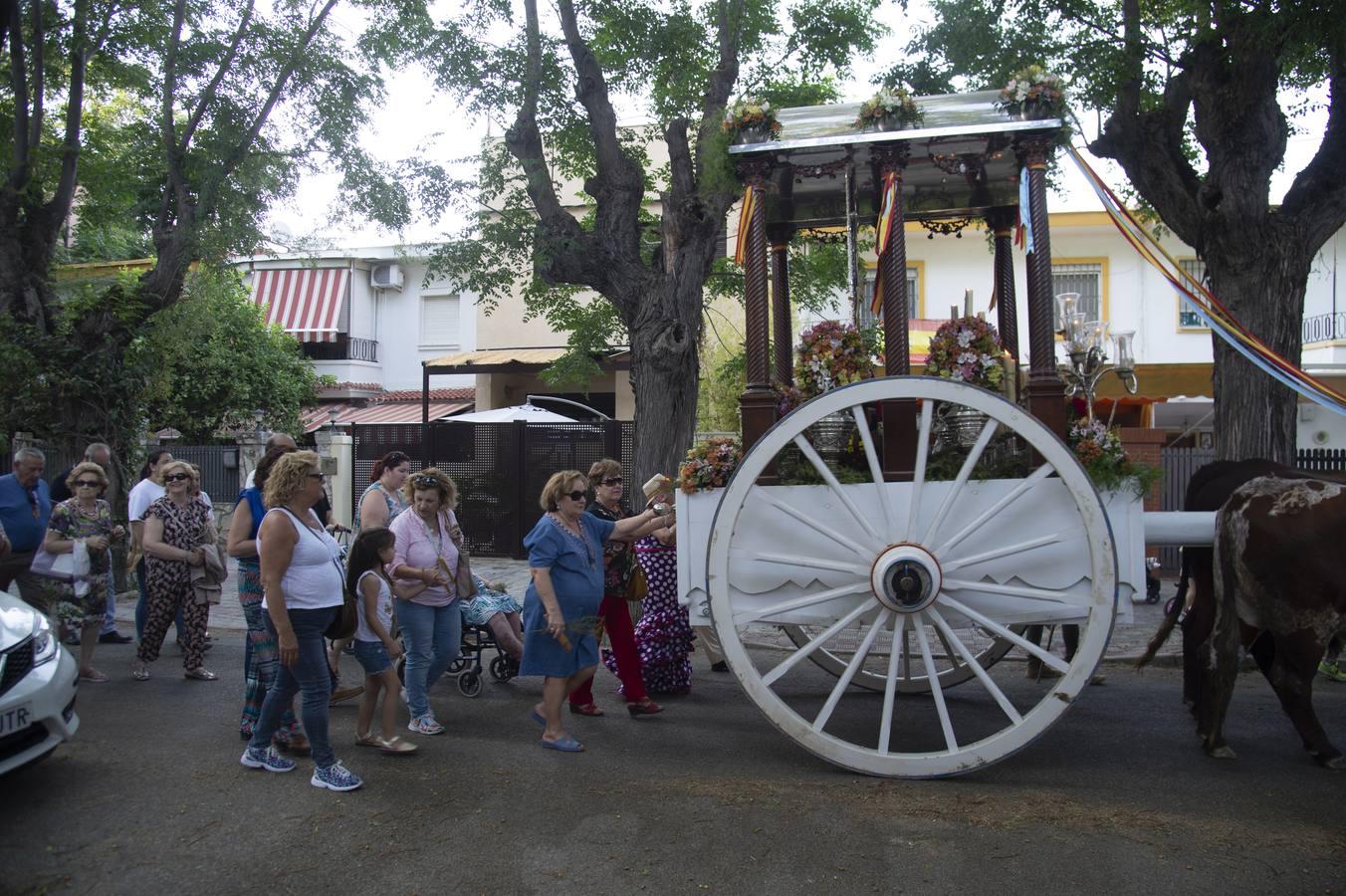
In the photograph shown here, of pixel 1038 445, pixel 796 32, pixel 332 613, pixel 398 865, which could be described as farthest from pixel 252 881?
pixel 796 32

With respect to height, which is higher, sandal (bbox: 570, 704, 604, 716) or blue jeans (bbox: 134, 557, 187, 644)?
blue jeans (bbox: 134, 557, 187, 644)

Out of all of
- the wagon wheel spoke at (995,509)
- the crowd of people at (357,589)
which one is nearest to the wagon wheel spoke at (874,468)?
the wagon wheel spoke at (995,509)

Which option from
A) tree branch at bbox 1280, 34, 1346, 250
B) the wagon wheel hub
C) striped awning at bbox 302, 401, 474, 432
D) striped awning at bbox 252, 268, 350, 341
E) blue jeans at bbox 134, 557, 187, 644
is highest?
striped awning at bbox 252, 268, 350, 341

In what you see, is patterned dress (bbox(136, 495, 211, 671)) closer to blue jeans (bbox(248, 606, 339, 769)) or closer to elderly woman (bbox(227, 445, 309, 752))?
elderly woman (bbox(227, 445, 309, 752))

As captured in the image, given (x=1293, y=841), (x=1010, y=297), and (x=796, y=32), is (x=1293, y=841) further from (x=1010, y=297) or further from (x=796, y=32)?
(x=796, y=32)

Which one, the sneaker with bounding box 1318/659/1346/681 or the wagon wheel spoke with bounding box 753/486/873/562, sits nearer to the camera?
the wagon wheel spoke with bounding box 753/486/873/562

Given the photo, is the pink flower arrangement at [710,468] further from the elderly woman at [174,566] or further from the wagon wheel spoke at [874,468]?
the elderly woman at [174,566]

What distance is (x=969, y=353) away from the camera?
5840 millimetres

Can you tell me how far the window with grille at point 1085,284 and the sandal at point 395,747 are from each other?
17559mm

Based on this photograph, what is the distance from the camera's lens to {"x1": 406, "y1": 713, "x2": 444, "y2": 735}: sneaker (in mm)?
6346

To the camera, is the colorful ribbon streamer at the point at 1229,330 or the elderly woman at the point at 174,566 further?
the elderly woman at the point at 174,566

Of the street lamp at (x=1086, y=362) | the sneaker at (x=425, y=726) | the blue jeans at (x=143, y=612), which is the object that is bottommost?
the sneaker at (x=425, y=726)

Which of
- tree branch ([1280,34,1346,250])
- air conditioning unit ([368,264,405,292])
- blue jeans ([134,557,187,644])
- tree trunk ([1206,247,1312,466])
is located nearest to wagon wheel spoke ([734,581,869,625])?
blue jeans ([134,557,187,644])

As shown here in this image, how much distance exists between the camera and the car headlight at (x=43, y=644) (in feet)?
17.0
